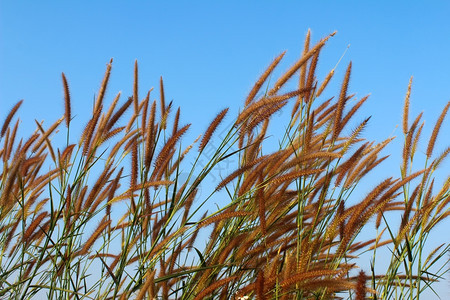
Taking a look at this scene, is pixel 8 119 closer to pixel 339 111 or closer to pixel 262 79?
pixel 262 79

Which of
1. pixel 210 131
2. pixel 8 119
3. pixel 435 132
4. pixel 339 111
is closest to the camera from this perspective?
pixel 210 131

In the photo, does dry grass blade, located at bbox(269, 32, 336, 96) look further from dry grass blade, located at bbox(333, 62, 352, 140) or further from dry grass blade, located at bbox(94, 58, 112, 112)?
dry grass blade, located at bbox(94, 58, 112, 112)

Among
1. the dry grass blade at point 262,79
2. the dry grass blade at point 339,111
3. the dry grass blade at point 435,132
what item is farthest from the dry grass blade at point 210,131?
the dry grass blade at point 435,132

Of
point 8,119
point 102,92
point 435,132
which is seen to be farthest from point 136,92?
point 435,132

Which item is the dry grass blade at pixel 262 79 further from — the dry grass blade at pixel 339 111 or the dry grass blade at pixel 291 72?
the dry grass blade at pixel 339 111

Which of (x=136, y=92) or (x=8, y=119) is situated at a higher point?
(x=8, y=119)

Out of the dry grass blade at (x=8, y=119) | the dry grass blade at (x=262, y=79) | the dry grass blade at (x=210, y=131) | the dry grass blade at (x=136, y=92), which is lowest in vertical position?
the dry grass blade at (x=210, y=131)

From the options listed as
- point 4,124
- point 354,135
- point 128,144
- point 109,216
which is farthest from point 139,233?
point 4,124

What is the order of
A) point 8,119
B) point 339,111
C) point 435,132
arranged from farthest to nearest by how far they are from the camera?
point 8,119 → point 435,132 → point 339,111

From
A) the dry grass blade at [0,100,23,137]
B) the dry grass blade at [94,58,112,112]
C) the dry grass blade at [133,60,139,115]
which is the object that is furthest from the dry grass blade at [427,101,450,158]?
the dry grass blade at [0,100,23,137]

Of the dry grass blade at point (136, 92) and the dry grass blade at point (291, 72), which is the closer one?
the dry grass blade at point (291, 72)

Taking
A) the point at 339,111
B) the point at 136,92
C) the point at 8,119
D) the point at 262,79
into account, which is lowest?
the point at 339,111

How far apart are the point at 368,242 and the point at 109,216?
1125 mm

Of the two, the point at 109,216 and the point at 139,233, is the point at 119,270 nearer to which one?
the point at 139,233
